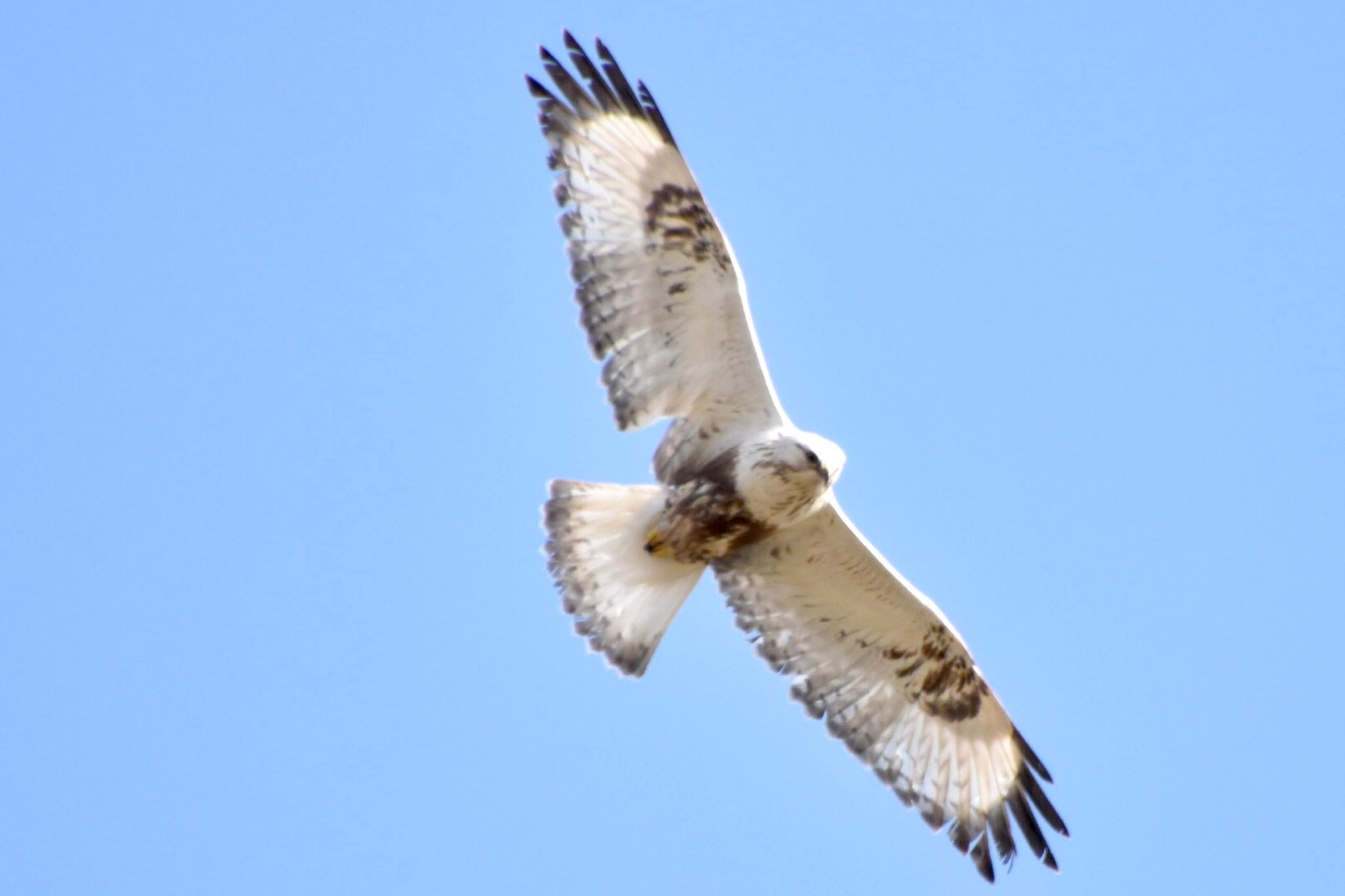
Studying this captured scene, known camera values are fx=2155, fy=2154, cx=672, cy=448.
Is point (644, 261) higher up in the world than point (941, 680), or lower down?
higher up

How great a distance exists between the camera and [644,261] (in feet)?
30.1

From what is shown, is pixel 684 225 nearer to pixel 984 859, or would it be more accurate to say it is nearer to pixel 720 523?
pixel 720 523

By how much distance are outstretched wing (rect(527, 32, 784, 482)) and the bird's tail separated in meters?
0.38

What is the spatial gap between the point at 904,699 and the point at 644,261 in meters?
2.44

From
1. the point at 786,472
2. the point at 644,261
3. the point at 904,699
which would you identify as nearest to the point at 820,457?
the point at 786,472

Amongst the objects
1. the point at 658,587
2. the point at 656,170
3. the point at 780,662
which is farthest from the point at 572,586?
the point at 656,170

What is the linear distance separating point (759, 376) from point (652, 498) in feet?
2.40

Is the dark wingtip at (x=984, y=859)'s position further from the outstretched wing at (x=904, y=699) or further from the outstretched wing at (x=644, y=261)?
the outstretched wing at (x=644, y=261)

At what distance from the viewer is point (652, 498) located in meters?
9.47

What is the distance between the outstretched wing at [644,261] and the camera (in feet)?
30.0

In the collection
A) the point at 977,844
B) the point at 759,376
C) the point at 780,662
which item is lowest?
Answer: the point at 977,844

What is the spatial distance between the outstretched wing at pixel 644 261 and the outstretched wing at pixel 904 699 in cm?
92

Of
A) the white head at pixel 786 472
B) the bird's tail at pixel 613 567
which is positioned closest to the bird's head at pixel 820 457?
the white head at pixel 786 472

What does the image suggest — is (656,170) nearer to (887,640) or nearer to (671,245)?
(671,245)
